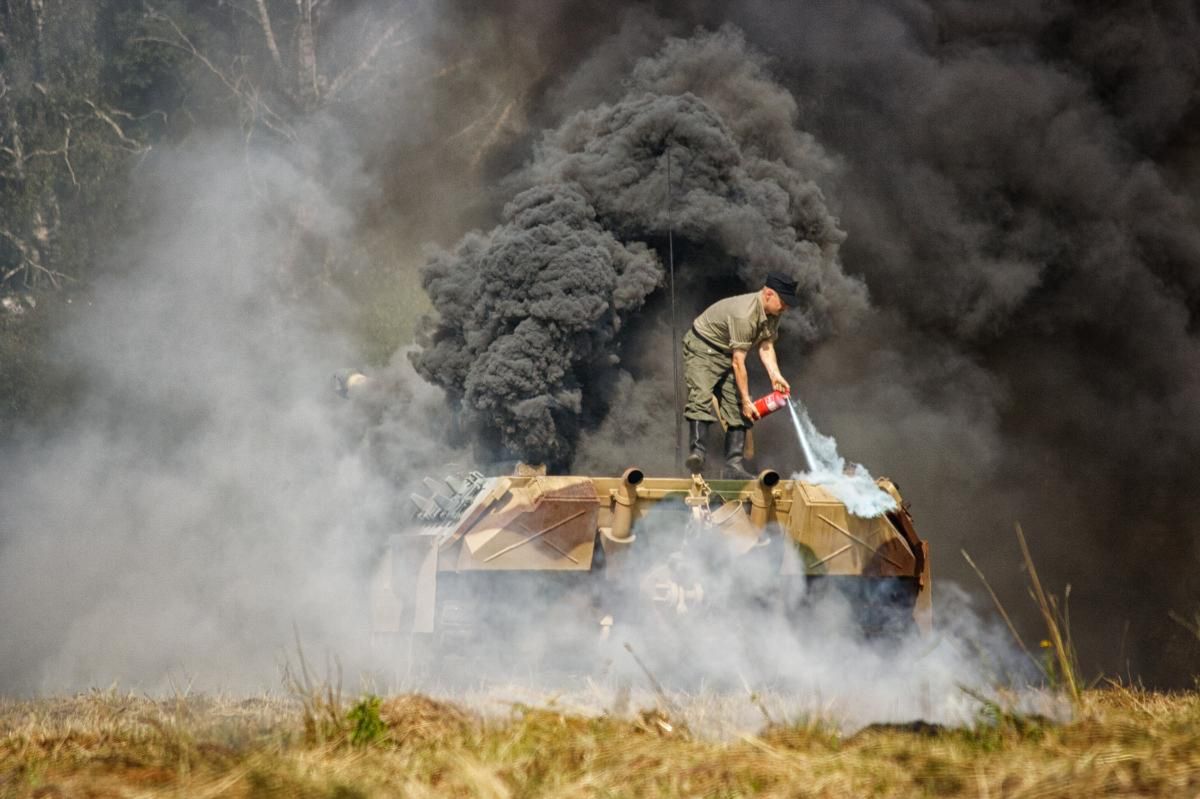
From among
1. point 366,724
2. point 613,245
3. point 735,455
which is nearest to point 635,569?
point 735,455

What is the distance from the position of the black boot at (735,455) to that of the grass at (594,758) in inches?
217

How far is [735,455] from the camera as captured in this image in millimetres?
11906

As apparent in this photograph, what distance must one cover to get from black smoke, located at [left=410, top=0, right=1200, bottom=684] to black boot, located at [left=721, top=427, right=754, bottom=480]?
340 cm

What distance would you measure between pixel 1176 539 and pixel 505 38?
36.1 feet

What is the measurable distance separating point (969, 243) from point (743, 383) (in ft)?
23.8

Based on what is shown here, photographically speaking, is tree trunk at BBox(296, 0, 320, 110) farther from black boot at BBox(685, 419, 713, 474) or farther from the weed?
the weed

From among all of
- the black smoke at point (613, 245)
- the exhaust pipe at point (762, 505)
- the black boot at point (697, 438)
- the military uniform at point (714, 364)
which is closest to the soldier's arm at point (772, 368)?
the military uniform at point (714, 364)

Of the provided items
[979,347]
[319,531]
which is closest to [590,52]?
[979,347]

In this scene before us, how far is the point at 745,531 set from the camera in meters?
9.55

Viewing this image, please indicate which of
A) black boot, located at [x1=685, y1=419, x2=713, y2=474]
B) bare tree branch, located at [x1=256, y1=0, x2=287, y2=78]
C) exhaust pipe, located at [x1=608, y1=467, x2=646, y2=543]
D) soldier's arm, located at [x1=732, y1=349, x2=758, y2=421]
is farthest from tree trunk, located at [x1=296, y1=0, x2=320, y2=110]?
exhaust pipe, located at [x1=608, y1=467, x2=646, y2=543]

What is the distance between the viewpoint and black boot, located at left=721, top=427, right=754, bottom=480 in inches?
460

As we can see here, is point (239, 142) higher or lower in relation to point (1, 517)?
higher

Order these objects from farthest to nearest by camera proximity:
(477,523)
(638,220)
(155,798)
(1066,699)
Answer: (638,220)
(477,523)
(1066,699)
(155,798)

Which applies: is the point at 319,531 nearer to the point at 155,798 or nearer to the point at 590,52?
the point at 590,52
